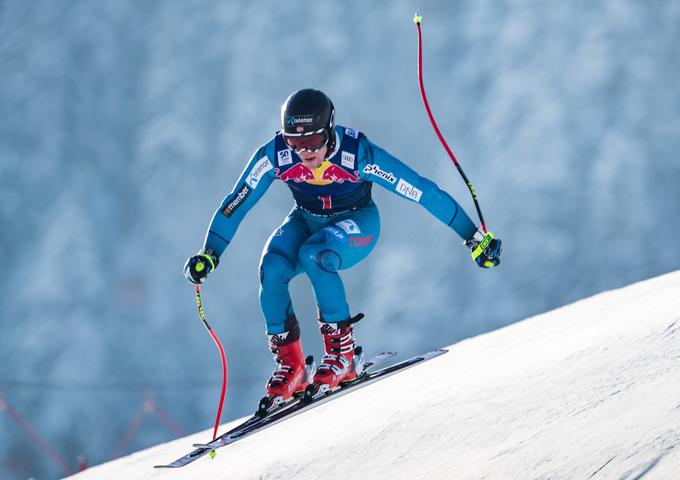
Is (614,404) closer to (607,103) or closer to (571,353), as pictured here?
(571,353)

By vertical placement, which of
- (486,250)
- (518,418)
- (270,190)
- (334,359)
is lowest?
(518,418)

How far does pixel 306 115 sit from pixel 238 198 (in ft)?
2.42

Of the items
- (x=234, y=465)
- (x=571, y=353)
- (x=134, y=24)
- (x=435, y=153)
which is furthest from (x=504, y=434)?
(x=134, y=24)

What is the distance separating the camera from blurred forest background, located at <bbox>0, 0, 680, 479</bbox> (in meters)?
11.5

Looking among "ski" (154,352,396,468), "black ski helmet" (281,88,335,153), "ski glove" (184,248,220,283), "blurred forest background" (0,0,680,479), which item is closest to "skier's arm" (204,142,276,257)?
"ski glove" (184,248,220,283)

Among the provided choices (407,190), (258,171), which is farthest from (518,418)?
(258,171)

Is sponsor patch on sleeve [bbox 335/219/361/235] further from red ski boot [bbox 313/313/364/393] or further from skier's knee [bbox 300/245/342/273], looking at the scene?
red ski boot [bbox 313/313/364/393]

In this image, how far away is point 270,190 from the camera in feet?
40.7

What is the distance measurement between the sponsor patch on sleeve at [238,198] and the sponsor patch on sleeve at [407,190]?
0.85 m

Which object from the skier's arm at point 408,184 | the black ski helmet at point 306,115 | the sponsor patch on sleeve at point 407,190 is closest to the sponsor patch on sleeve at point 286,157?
the black ski helmet at point 306,115

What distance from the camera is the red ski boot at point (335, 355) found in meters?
4.60

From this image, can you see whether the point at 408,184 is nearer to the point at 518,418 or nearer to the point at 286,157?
the point at 286,157

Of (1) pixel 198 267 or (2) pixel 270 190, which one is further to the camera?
(2) pixel 270 190

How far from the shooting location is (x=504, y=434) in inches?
120
